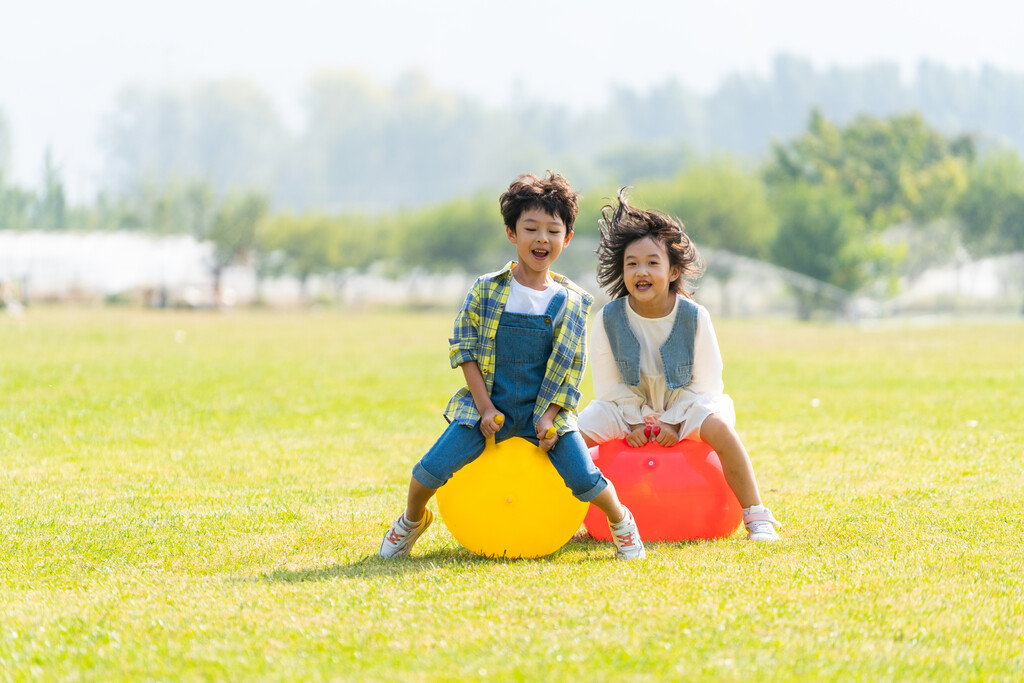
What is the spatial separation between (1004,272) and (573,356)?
43.5 metres

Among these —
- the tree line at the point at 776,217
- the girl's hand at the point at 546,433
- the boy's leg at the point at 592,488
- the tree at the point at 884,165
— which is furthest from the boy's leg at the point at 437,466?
the tree at the point at 884,165

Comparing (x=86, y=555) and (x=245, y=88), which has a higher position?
(x=245, y=88)

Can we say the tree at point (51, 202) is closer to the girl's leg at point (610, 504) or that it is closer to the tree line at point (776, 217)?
the tree line at point (776, 217)

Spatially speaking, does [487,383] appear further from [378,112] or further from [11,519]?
[378,112]

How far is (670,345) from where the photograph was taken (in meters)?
5.78

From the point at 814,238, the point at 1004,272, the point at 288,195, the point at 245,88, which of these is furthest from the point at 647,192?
the point at 245,88

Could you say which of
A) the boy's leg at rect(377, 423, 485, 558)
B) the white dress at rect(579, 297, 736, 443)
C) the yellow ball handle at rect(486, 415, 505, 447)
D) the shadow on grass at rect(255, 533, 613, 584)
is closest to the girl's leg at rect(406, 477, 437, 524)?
the boy's leg at rect(377, 423, 485, 558)

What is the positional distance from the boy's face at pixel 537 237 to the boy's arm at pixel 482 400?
54 centimetres

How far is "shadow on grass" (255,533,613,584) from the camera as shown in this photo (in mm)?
4797

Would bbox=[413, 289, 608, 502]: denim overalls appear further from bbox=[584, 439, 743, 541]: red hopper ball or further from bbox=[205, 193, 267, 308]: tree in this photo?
bbox=[205, 193, 267, 308]: tree

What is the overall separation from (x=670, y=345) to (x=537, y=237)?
1036 mm

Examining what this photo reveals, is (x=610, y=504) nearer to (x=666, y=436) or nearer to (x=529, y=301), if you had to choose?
(x=666, y=436)

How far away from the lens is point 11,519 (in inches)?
241

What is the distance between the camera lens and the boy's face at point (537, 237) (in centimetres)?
519
